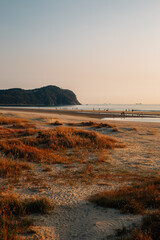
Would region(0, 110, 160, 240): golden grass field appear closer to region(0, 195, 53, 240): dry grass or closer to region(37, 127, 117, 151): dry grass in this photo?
region(0, 195, 53, 240): dry grass

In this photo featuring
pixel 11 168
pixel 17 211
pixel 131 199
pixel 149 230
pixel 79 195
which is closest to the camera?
pixel 149 230

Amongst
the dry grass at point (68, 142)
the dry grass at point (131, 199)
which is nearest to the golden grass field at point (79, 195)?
the dry grass at point (131, 199)

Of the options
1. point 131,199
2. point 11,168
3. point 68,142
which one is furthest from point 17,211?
point 68,142

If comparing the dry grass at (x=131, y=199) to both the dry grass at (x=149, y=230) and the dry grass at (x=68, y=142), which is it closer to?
the dry grass at (x=149, y=230)

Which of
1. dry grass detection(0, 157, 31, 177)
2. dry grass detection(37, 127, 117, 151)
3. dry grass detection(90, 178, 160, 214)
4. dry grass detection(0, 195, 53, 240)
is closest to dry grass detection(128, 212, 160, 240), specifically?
dry grass detection(90, 178, 160, 214)

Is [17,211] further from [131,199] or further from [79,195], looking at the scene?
[131,199]

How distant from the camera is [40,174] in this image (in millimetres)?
9180

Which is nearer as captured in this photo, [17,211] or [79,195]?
[17,211]

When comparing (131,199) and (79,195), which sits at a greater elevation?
(131,199)

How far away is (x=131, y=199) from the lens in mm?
6172

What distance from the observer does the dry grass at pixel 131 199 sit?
5.80 metres

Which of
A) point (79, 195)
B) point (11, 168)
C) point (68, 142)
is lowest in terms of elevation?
point (79, 195)

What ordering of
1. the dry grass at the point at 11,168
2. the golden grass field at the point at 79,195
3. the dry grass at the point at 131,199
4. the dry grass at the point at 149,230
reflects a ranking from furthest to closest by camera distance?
1. the dry grass at the point at 11,168
2. the dry grass at the point at 131,199
3. the golden grass field at the point at 79,195
4. the dry grass at the point at 149,230

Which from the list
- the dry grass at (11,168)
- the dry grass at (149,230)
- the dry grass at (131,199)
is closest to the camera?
the dry grass at (149,230)
